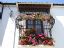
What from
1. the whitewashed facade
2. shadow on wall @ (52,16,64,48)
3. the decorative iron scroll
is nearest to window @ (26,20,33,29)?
the decorative iron scroll

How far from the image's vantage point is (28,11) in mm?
14539

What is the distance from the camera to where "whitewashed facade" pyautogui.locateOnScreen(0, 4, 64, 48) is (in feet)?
44.8

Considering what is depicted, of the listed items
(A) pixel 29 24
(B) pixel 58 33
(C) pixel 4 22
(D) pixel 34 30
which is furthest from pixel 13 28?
(B) pixel 58 33

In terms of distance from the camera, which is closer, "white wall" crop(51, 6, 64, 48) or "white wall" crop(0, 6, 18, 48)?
"white wall" crop(0, 6, 18, 48)

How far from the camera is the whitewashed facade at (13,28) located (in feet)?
44.8

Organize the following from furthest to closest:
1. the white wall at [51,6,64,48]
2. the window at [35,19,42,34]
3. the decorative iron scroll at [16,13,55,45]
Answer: the window at [35,19,42,34] → the white wall at [51,6,64,48] → the decorative iron scroll at [16,13,55,45]

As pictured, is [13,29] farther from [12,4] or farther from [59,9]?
[59,9]

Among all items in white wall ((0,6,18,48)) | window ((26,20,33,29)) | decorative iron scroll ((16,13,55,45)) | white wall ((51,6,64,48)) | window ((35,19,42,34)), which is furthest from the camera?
window ((26,20,33,29))

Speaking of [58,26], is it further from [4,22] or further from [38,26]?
[4,22]

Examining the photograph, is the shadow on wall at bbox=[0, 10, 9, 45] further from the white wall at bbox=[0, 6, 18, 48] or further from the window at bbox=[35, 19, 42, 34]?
the window at bbox=[35, 19, 42, 34]

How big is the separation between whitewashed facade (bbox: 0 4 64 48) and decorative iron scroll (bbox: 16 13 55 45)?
0.38 metres

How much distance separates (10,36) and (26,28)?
1026 millimetres

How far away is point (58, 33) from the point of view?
14.0m

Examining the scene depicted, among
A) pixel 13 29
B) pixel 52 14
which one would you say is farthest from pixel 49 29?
pixel 13 29
